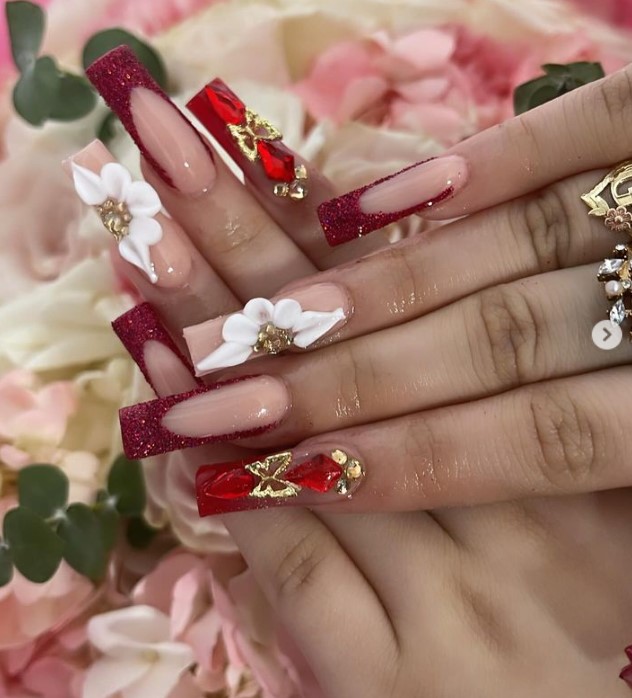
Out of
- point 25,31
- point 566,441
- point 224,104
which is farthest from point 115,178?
point 566,441

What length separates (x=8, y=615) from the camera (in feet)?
2.83

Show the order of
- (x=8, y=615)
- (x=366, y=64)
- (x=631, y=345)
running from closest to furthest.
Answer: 1. (x=631, y=345)
2. (x=8, y=615)
3. (x=366, y=64)

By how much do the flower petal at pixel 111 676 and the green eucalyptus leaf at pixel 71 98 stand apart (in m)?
0.63

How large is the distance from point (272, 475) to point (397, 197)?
0.28 m

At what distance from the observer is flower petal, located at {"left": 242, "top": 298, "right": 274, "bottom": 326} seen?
29.1 inches

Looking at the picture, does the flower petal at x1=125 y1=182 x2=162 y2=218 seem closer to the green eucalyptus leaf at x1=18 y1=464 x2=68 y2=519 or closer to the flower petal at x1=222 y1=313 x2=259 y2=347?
the flower petal at x1=222 y1=313 x2=259 y2=347

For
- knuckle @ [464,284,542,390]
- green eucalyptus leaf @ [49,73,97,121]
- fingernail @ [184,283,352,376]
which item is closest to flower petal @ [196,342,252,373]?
fingernail @ [184,283,352,376]

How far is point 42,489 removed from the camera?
2.75 ft

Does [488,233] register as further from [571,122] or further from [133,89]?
[133,89]

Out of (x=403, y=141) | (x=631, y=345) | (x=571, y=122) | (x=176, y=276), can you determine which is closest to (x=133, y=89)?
(x=176, y=276)

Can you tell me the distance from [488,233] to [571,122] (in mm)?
128

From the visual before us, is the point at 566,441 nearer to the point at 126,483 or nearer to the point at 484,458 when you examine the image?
the point at 484,458

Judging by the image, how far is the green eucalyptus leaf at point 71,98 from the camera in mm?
987

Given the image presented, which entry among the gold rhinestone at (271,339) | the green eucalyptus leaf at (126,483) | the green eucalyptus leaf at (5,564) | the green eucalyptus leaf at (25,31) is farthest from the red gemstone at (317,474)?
the green eucalyptus leaf at (25,31)
